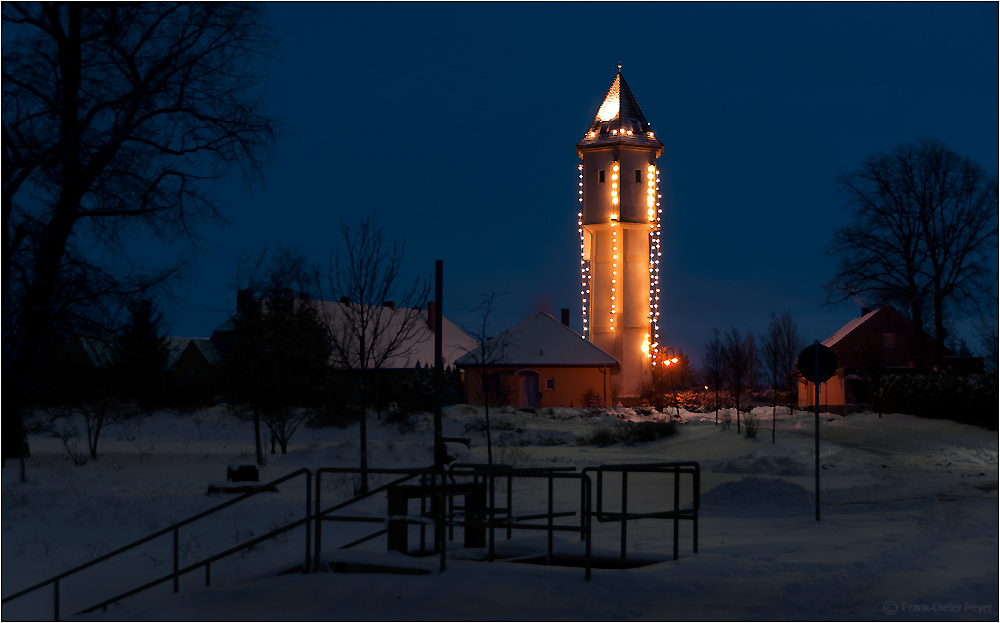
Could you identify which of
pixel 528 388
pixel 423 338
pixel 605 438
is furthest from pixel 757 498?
pixel 423 338

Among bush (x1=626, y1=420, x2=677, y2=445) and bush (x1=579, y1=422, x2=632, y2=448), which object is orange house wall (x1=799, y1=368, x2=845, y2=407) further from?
bush (x1=579, y1=422, x2=632, y2=448)

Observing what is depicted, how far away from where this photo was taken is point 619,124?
61.7 meters

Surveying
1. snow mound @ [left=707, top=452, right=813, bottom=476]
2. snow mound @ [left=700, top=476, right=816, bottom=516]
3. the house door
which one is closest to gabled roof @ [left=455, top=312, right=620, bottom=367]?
the house door

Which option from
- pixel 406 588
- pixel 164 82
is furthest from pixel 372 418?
pixel 406 588

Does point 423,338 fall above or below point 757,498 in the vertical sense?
above

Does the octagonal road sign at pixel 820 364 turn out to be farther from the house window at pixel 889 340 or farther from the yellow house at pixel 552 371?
the house window at pixel 889 340

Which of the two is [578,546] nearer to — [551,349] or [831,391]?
[551,349]

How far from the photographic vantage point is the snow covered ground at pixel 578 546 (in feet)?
29.3

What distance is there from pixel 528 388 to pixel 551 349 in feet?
8.53

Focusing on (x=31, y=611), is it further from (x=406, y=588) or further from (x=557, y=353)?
(x=557, y=353)

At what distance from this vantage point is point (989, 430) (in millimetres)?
33625

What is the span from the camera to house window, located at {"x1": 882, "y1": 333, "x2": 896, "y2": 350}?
65.5 metres

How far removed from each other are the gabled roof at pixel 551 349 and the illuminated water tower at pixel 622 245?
3.50 metres

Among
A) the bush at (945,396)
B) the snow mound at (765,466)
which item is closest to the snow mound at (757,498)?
the snow mound at (765,466)
